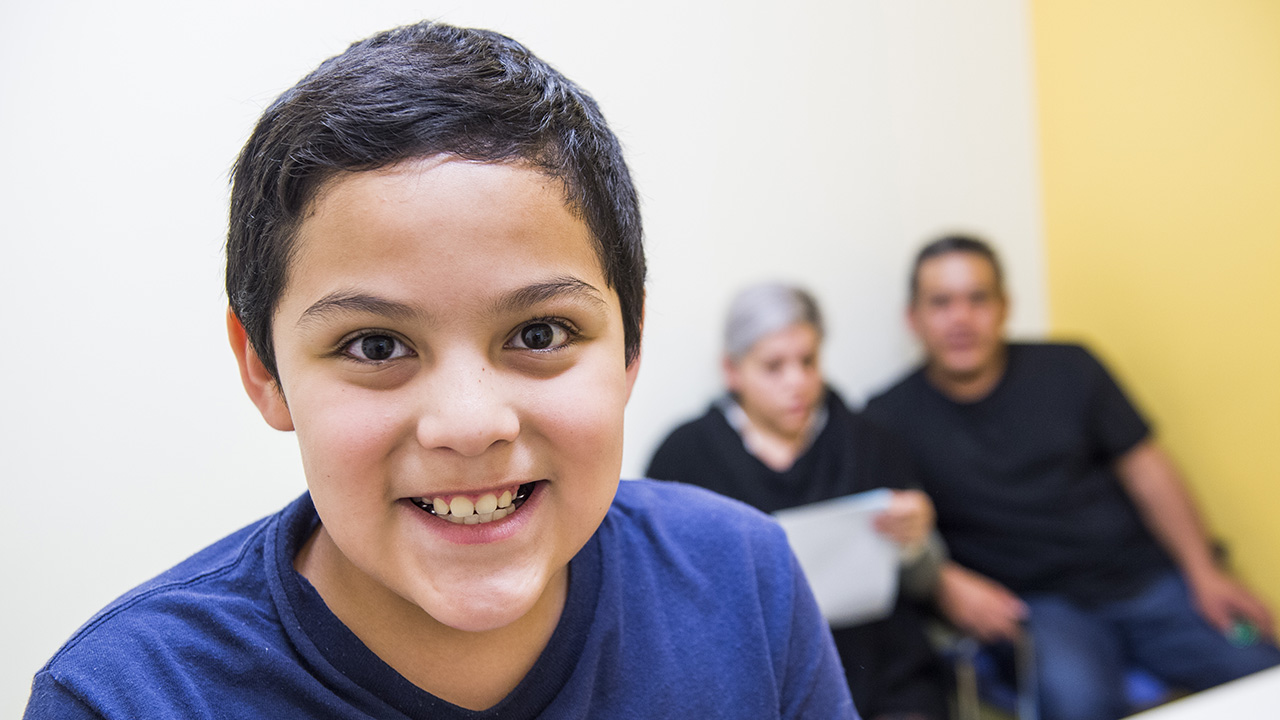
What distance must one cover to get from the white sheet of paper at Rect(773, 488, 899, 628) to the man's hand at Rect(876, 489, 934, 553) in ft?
0.07

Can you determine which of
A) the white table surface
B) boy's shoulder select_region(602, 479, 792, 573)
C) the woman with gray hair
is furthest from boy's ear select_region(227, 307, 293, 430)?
the white table surface

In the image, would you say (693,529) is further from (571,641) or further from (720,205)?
(720,205)

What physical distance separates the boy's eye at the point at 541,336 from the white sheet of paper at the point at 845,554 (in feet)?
2.26

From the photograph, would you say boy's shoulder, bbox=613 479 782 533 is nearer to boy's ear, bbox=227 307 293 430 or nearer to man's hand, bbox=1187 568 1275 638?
boy's ear, bbox=227 307 293 430

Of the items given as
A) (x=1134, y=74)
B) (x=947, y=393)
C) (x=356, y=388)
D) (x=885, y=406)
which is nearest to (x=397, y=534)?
(x=356, y=388)

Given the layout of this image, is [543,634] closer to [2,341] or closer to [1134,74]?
[2,341]

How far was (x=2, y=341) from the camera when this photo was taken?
710mm

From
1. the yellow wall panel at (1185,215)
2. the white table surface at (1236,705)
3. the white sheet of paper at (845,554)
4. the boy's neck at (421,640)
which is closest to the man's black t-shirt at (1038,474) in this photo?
the yellow wall panel at (1185,215)

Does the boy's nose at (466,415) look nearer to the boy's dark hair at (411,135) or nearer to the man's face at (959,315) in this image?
the boy's dark hair at (411,135)

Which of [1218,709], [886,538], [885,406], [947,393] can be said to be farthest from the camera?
[947,393]

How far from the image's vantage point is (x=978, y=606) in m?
1.68

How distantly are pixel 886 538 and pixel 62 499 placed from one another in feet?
3.57

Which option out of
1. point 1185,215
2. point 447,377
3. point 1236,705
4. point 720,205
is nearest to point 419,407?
point 447,377

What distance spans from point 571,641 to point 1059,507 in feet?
5.21
